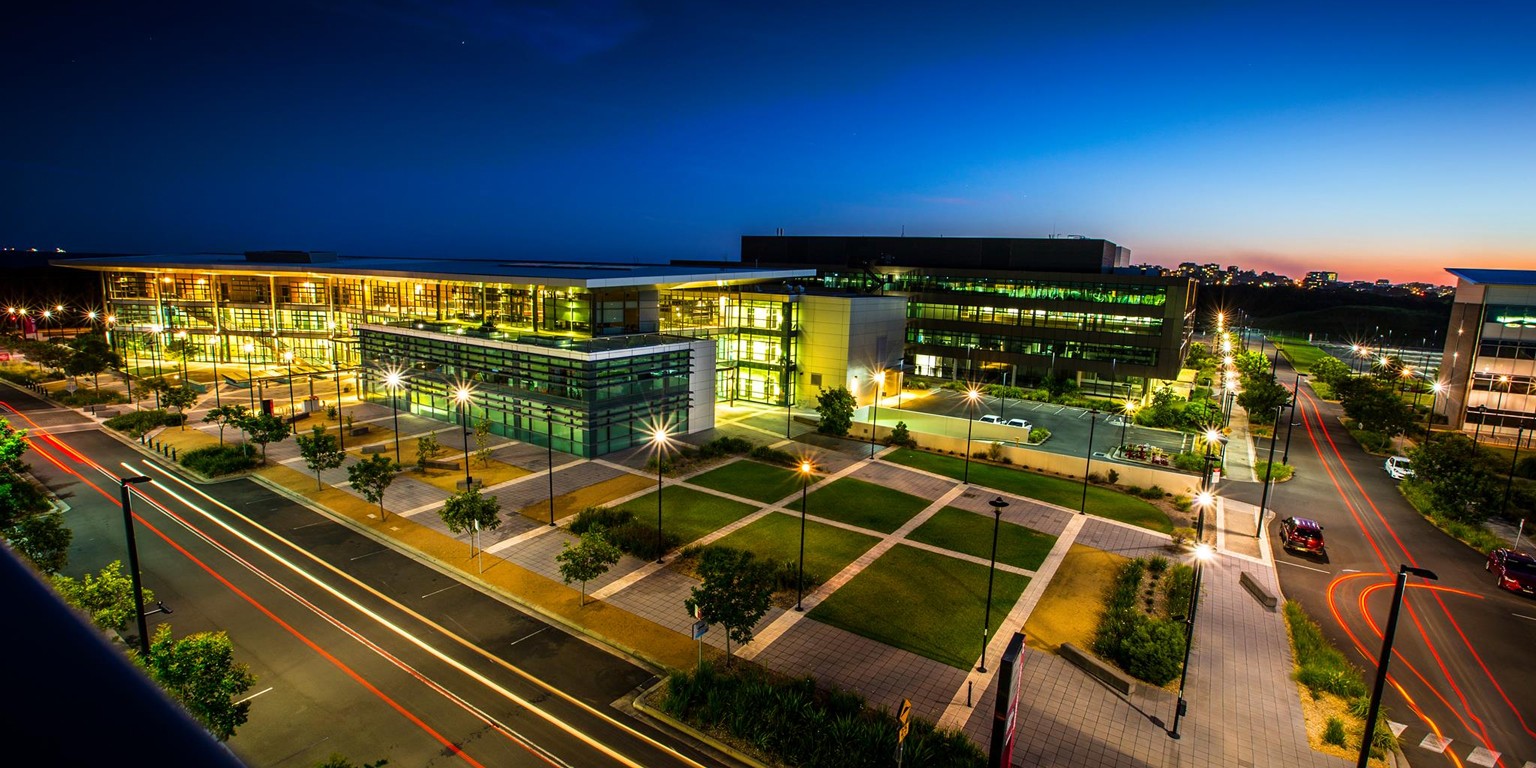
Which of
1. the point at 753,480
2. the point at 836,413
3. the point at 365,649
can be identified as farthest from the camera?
the point at 836,413

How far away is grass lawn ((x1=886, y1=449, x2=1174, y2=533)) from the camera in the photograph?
121 feet

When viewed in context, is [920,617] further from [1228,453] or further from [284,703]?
[1228,453]

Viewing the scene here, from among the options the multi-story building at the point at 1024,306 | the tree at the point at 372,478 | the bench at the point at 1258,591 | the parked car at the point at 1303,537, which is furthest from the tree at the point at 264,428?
the parked car at the point at 1303,537

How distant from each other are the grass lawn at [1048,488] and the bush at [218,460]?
36.9 meters

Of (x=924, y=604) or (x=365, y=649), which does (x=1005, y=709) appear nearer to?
(x=924, y=604)

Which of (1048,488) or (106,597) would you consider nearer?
(106,597)

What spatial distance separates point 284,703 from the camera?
20.2m

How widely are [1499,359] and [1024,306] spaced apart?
34.4 metres

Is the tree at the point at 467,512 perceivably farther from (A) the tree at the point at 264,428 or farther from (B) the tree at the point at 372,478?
(A) the tree at the point at 264,428

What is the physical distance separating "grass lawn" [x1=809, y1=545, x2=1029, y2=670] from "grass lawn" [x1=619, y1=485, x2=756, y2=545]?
25.7 feet

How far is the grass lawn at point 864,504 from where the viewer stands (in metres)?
34.9

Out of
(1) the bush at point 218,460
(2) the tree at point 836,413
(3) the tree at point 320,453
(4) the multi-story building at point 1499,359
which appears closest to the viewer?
(3) the tree at point 320,453

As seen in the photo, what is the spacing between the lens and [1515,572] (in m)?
29.2

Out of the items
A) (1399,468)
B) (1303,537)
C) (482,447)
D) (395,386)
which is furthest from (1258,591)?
(395,386)
